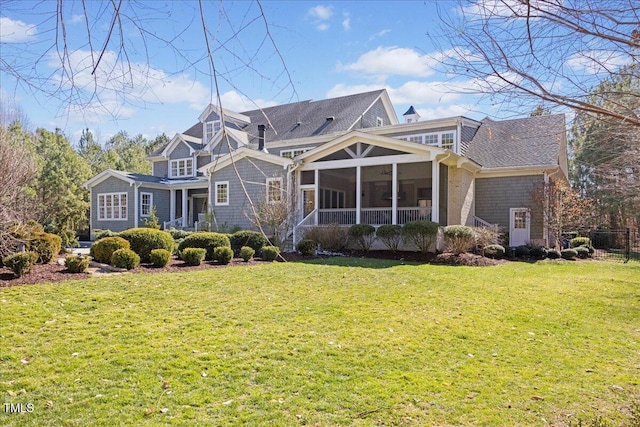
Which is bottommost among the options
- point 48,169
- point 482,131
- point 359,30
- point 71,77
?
point 71,77

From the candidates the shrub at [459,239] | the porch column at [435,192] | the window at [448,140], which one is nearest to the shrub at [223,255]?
the shrub at [459,239]

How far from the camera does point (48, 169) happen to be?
2616 cm

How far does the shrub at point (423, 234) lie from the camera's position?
15.0 meters

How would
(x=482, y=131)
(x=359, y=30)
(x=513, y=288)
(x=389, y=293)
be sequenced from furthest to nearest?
(x=482, y=131), (x=513, y=288), (x=389, y=293), (x=359, y=30)

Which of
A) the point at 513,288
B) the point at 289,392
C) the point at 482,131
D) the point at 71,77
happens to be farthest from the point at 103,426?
the point at 482,131

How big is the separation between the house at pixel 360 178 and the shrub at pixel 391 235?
980 mm

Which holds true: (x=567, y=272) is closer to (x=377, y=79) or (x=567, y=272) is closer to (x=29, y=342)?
(x=377, y=79)

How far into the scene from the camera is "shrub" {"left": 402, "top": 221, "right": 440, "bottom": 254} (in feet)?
49.4

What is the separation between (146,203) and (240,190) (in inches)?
329

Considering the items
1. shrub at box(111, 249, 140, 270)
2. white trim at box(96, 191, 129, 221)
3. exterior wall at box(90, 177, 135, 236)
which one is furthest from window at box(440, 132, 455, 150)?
white trim at box(96, 191, 129, 221)

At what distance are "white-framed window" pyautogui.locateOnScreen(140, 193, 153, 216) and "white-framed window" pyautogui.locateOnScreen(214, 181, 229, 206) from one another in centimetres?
611

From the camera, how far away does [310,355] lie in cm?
475

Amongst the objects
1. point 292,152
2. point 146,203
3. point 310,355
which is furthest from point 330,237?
point 146,203

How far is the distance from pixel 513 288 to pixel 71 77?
934cm
